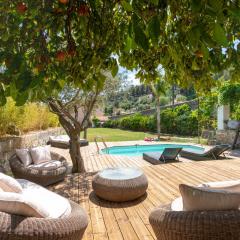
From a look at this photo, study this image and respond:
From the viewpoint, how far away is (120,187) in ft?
16.2

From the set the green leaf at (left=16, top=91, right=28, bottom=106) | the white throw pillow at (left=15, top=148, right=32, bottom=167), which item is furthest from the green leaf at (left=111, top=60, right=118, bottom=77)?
the white throw pillow at (left=15, top=148, right=32, bottom=167)

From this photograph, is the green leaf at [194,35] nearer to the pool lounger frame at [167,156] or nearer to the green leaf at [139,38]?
the green leaf at [139,38]

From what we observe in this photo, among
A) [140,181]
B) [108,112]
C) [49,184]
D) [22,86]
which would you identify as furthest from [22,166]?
[108,112]

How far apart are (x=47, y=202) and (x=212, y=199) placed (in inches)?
76.3

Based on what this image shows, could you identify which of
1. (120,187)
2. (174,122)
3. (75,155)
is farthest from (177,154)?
(174,122)

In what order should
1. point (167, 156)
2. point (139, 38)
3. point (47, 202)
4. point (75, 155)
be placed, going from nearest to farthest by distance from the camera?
1. point (139, 38)
2. point (47, 202)
3. point (75, 155)
4. point (167, 156)

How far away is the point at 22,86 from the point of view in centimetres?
147

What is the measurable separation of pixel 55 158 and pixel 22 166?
119 centimetres

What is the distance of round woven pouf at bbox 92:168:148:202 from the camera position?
4.93 meters

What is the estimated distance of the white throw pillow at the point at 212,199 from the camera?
2754 millimetres

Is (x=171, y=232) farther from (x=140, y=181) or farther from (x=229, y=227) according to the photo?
(x=140, y=181)

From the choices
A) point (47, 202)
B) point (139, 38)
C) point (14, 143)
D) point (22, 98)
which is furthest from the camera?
point (14, 143)

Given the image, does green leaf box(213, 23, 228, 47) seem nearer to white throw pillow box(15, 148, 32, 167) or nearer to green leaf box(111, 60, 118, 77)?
green leaf box(111, 60, 118, 77)

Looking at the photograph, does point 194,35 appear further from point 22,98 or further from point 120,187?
point 120,187
